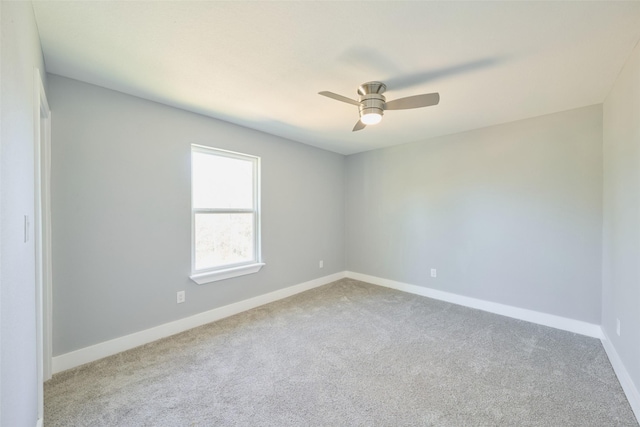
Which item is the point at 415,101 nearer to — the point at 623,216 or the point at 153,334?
the point at 623,216

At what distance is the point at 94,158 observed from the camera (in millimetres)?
2246

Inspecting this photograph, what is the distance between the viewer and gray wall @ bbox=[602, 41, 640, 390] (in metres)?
1.75

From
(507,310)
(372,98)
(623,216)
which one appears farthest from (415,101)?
(507,310)

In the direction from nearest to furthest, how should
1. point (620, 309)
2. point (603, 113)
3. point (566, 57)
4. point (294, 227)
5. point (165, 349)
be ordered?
point (566, 57) < point (620, 309) < point (165, 349) < point (603, 113) < point (294, 227)

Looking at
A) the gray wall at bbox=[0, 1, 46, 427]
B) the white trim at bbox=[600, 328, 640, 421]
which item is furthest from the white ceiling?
the white trim at bbox=[600, 328, 640, 421]

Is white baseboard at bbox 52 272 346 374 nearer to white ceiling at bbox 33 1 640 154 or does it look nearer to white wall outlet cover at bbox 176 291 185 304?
white wall outlet cover at bbox 176 291 185 304

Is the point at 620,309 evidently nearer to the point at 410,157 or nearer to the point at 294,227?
the point at 410,157

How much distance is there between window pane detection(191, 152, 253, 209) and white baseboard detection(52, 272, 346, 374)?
4.04 ft

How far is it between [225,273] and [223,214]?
0.71 meters

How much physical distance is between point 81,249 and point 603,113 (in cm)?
498

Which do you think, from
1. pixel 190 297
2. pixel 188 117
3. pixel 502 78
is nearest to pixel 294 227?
pixel 190 297

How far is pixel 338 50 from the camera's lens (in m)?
1.75

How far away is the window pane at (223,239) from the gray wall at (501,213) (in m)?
2.15

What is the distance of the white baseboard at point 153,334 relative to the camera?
213 centimetres
